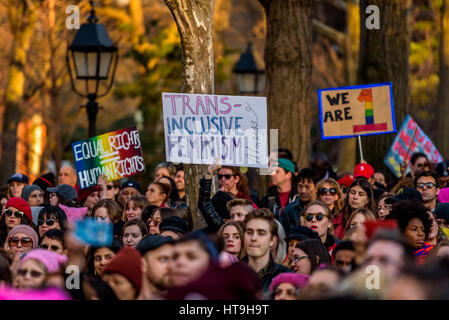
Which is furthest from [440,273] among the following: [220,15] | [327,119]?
[220,15]

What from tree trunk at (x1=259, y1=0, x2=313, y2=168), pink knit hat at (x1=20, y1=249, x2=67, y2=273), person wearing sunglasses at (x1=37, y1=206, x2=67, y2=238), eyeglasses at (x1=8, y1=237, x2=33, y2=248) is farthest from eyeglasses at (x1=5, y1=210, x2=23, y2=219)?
tree trunk at (x1=259, y1=0, x2=313, y2=168)

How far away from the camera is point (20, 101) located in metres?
23.3

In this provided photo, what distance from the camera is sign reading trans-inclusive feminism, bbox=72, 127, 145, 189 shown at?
1102 centimetres

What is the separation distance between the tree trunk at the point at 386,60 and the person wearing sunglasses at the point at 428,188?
4.67 meters

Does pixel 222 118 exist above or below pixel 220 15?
below

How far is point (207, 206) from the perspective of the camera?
29.2ft

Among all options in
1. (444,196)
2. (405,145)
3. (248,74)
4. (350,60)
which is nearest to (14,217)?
(444,196)

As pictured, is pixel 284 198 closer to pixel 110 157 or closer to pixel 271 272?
pixel 110 157

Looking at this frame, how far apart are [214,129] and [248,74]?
35.0 ft

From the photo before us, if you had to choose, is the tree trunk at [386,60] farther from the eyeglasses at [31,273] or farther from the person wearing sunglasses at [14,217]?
the eyeglasses at [31,273]

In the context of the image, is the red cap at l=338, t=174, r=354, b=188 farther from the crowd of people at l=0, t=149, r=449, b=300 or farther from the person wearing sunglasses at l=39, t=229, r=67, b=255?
the person wearing sunglasses at l=39, t=229, r=67, b=255
